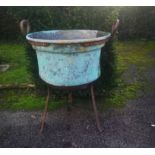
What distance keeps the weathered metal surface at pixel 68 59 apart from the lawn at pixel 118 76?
3.42 feet

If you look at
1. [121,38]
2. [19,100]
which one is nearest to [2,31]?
[121,38]

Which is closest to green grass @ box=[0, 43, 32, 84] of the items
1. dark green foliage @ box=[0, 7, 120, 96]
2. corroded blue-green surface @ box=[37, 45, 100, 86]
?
dark green foliage @ box=[0, 7, 120, 96]

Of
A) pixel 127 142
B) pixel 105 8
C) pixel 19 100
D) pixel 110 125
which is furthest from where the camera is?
pixel 19 100

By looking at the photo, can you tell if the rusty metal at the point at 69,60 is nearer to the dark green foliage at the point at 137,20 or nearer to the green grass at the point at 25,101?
the green grass at the point at 25,101

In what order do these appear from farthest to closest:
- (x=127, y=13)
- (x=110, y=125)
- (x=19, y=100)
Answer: (x=127, y=13) < (x=19, y=100) < (x=110, y=125)

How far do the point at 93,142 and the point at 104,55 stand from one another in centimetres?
125

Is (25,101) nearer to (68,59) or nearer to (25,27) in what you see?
(25,27)

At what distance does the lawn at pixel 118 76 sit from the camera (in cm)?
441

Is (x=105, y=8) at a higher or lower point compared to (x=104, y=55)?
higher

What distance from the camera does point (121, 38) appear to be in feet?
29.7

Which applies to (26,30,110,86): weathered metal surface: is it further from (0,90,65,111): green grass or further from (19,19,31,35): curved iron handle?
(0,90,65,111): green grass

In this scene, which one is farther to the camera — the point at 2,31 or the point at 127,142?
the point at 2,31

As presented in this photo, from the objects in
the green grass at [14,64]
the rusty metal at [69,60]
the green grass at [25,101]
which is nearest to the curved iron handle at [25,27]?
the rusty metal at [69,60]
